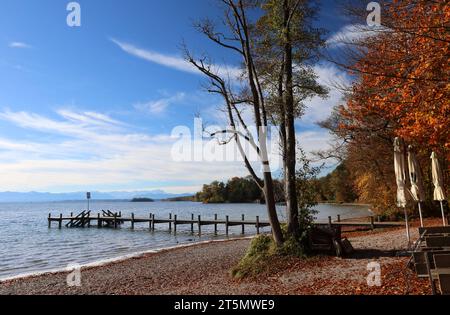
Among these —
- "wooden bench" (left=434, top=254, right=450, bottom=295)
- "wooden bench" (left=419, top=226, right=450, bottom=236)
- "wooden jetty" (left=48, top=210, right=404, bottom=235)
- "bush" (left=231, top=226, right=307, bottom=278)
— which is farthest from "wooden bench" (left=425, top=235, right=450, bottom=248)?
"wooden jetty" (left=48, top=210, right=404, bottom=235)

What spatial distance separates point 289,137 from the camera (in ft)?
46.1

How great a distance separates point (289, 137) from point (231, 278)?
226 inches

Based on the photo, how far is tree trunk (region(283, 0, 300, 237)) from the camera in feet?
45.4

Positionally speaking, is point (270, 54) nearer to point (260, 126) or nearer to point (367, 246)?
point (260, 126)

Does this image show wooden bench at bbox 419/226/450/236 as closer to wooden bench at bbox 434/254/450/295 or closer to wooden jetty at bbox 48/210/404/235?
wooden bench at bbox 434/254/450/295

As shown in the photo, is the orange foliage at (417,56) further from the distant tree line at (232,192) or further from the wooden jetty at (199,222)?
the distant tree line at (232,192)

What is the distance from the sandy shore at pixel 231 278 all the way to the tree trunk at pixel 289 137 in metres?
2.08

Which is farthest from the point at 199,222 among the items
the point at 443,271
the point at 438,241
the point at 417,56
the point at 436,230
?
the point at 443,271

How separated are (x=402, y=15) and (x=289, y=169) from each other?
6.75 m

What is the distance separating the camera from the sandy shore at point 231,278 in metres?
8.44

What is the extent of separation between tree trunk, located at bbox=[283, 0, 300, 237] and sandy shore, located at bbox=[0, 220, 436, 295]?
2.08 m

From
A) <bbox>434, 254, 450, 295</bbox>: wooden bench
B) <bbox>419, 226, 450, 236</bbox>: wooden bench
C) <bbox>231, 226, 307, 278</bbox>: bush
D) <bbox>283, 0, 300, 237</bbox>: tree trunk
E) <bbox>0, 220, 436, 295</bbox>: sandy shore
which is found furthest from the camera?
<bbox>283, 0, 300, 237</bbox>: tree trunk
